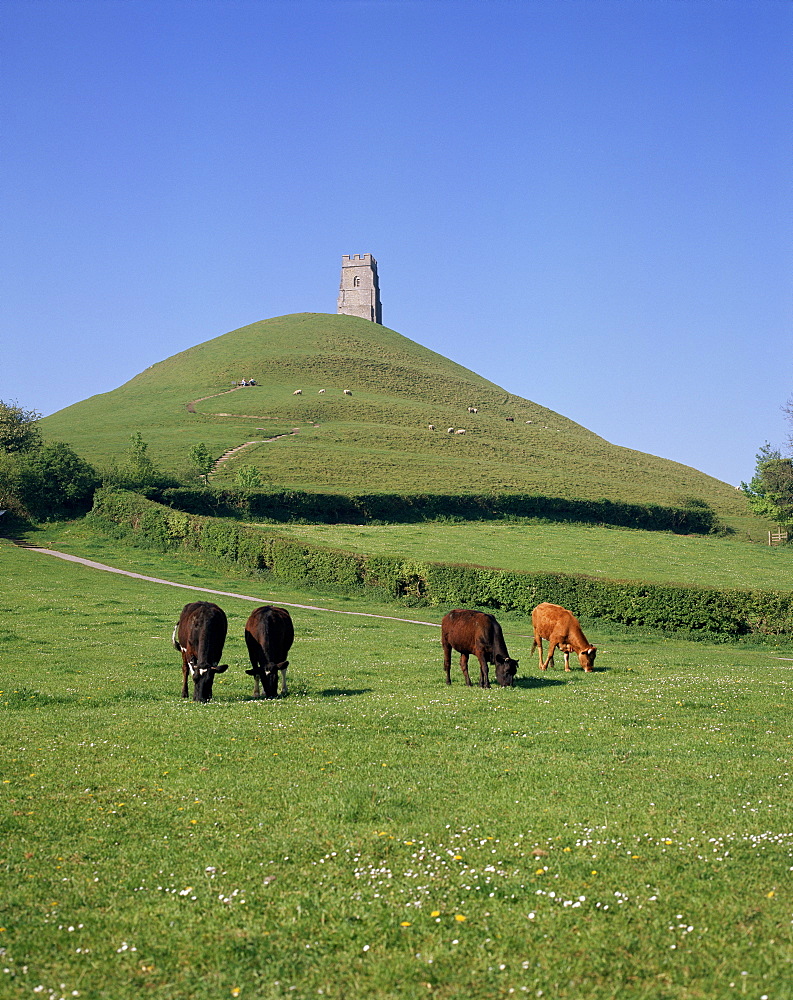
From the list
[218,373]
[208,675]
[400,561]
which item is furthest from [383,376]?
[208,675]

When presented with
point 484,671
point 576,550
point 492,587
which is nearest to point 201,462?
point 576,550

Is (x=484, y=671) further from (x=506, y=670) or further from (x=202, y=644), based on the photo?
(x=202, y=644)

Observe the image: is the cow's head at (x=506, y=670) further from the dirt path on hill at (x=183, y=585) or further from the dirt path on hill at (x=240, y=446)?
the dirt path on hill at (x=240, y=446)

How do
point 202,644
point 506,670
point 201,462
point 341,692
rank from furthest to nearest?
1. point 201,462
2. point 506,670
3. point 341,692
4. point 202,644

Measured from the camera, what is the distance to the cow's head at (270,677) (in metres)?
18.5

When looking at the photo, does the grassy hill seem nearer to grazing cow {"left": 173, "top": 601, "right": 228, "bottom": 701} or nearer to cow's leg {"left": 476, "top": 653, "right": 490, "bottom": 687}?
cow's leg {"left": 476, "top": 653, "right": 490, "bottom": 687}

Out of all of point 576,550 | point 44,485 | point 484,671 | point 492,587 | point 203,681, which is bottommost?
point 203,681

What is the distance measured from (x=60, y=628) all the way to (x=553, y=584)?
852 inches

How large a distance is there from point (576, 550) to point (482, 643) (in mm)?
43874

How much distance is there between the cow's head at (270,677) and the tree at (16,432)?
63506 mm

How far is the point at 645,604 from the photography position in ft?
119

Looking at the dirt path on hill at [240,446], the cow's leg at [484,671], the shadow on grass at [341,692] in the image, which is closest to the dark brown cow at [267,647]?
the shadow on grass at [341,692]

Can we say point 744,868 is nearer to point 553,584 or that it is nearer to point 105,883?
point 105,883

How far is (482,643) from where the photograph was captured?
65.3 ft
